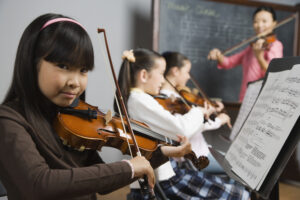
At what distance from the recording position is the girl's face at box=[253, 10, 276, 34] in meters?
2.29

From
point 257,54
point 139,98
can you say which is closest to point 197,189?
point 139,98

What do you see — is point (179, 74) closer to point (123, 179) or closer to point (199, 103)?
point (199, 103)

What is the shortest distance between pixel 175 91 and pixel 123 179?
1.20 m

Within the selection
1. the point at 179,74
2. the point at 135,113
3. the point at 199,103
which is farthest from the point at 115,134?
the point at 179,74

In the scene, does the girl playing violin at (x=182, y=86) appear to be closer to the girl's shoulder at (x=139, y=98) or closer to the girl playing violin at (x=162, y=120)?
the girl playing violin at (x=162, y=120)

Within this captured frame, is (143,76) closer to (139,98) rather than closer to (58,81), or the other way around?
(139,98)

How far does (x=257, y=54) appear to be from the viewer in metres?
2.19

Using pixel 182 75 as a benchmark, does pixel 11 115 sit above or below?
above

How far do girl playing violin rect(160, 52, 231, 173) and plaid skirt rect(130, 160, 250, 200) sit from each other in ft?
0.89

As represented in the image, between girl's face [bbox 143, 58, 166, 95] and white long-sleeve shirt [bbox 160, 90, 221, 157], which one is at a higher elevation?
girl's face [bbox 143, 58, 166, 95]

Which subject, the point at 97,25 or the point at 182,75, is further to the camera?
the point at 97,25

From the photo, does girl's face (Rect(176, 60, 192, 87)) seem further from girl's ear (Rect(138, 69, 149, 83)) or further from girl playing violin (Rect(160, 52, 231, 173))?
girl's ear (Rect(138, 69, 149, 83))

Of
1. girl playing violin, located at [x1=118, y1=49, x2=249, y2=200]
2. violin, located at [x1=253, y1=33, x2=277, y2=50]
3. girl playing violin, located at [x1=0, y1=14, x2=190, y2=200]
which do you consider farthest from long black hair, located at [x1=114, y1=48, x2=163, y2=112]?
violin, located at [x1=253, y1=33, x2=277, y2=50]

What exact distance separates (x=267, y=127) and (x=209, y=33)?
1.79 meters
